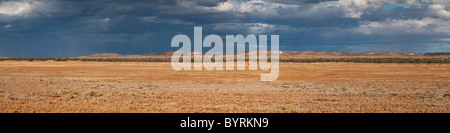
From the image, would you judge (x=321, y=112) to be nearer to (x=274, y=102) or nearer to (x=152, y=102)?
(x=274, y=102)
